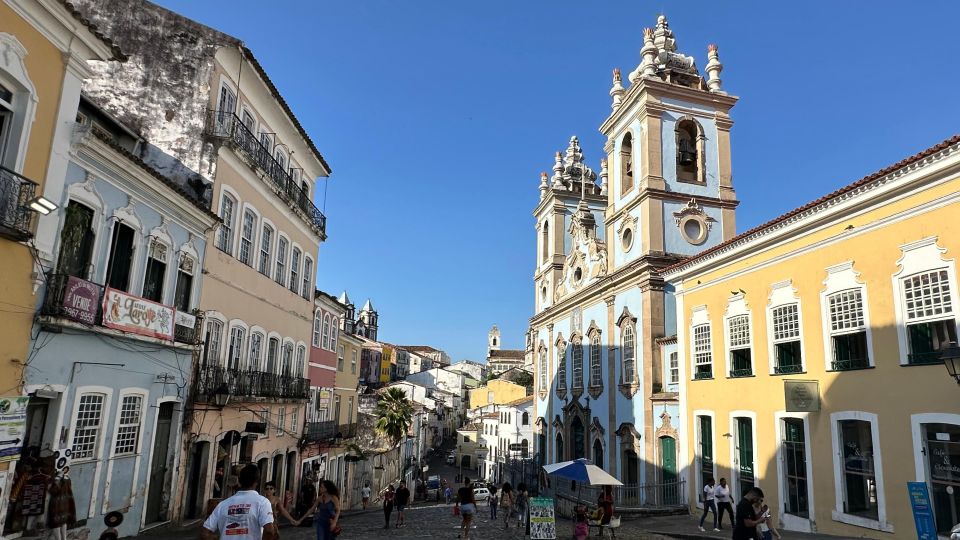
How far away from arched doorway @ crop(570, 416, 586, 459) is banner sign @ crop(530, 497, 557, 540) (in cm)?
1686

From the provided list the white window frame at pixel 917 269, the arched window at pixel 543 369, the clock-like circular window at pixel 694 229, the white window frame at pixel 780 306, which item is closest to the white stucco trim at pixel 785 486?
the white window frame at pixel 780 306

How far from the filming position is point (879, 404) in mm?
12875

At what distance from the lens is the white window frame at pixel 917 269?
1161cm

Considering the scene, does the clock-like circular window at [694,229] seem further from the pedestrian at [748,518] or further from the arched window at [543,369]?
the pedestrian at [748,518]

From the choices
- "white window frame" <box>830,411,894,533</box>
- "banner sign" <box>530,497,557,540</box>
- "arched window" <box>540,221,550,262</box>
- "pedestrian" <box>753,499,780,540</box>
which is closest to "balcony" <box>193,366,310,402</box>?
"banner sign" <box>530,497,557,540</box>

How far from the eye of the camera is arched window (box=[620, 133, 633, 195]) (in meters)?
29.6

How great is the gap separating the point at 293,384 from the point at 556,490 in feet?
40.2

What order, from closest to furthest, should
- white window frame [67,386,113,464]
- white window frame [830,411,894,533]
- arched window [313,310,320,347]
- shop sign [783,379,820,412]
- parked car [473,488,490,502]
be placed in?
white window frame [67,386,113,464], white window frame [830,411,894,533], shop sign [783,379,820,412], arched window [313,310,320,347], parked car [473,488,490,502]

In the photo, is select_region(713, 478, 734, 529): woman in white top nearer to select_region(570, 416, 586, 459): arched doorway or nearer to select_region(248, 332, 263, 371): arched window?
select_region(248, 332, 263, 371): arched window

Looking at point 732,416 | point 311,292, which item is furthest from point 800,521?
point 311,292

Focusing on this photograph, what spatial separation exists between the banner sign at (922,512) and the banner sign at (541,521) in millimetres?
7011

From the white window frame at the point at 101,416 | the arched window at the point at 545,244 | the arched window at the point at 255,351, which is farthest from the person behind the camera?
the arched window at the point at 545,244

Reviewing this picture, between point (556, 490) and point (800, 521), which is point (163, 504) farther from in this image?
point (556, 490)

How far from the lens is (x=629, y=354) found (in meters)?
26.4
